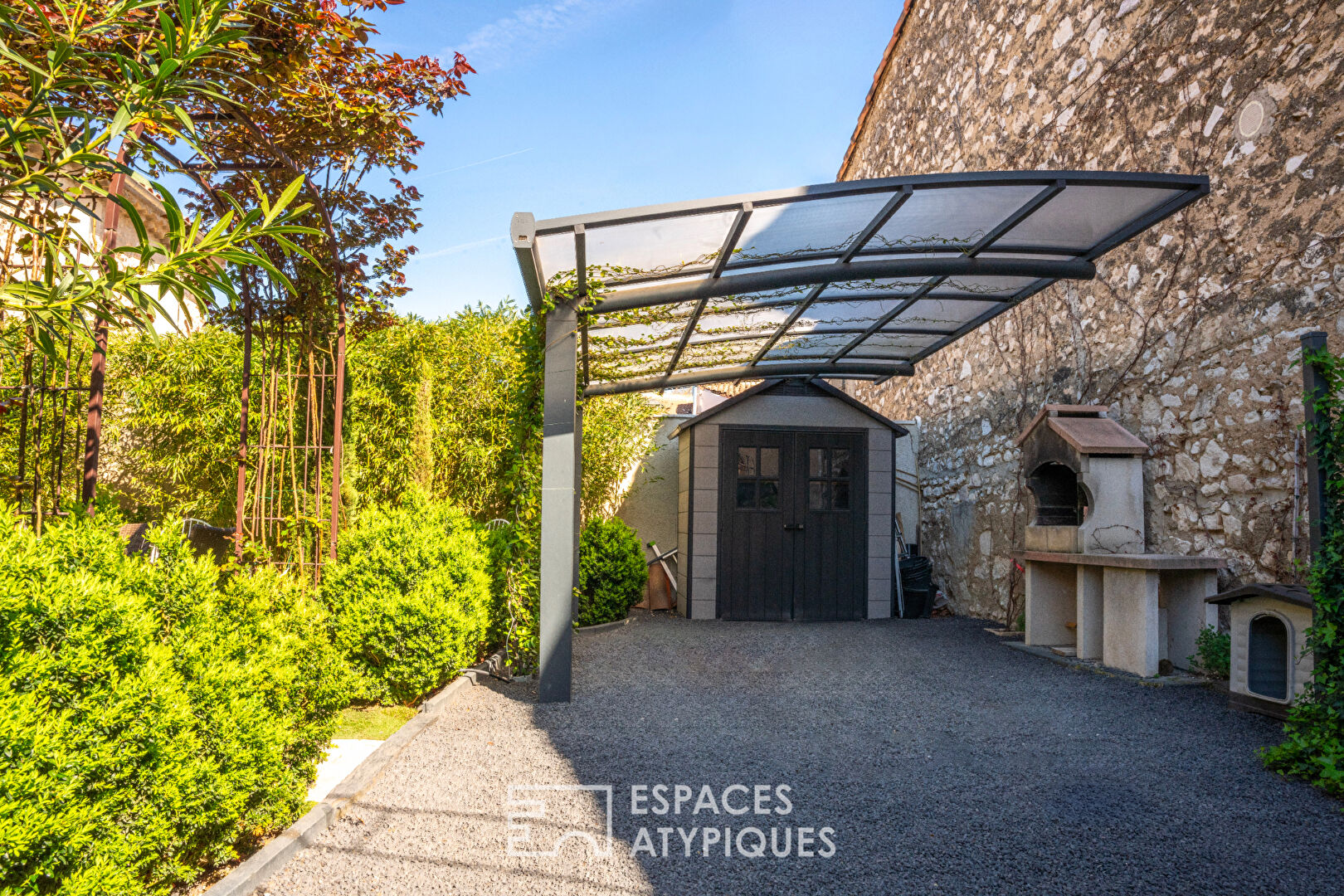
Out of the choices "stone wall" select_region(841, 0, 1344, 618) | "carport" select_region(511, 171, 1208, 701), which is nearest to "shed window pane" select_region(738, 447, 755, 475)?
"carport" select_region(511, 171, 1208, 701)

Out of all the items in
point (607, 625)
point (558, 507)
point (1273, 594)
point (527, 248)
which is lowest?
point (607, 625)

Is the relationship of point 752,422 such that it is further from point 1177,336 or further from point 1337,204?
point 1337,204

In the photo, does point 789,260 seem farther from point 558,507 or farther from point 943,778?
point 943,778

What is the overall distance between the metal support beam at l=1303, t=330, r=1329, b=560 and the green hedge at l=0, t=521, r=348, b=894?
4.23 meters

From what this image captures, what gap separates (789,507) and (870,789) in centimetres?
481

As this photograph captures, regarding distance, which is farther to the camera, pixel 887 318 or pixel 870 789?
pixel 887 318

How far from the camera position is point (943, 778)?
3.34 m

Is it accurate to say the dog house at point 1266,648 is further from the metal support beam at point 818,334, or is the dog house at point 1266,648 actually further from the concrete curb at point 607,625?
the concrete curb at point 607,625

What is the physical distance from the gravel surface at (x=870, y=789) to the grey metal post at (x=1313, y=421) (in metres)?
1.09

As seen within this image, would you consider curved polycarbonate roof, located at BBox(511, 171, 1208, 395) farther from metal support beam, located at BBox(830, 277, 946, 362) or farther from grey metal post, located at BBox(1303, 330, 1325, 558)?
grey metal post, located at BBox(1303, 330, 1325, 558)

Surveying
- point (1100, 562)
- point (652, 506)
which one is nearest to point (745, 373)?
point (652, 506)

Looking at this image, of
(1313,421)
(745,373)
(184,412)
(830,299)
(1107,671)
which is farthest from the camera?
(184,412)

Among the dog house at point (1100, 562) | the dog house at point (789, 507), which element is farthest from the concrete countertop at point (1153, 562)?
the dog house at point (789, 507)

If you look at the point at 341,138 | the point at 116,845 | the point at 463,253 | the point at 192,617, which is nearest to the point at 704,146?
the point at 463,253
